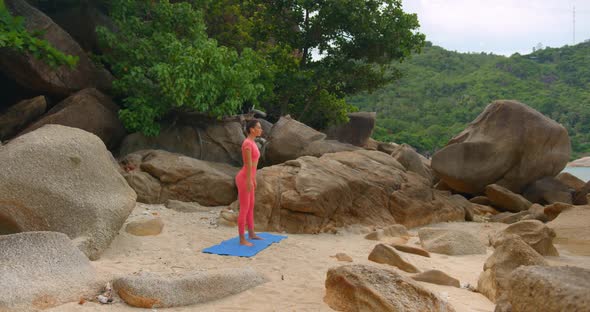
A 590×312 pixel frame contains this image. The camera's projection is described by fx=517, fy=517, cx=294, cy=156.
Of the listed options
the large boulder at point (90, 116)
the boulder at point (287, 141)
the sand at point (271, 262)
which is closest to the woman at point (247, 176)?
the sand at point (271, 262)

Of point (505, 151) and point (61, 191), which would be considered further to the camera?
point (505, 151)

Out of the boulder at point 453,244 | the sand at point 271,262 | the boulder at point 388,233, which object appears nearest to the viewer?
the sand at point 271,262

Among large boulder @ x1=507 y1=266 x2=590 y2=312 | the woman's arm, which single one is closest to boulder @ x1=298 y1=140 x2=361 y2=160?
the woman's arm

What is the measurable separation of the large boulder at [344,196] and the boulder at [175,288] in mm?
4014

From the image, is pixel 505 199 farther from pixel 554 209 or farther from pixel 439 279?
pixel 439 279

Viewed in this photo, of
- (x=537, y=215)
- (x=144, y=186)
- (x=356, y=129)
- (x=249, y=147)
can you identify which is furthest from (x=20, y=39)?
(x=356, y=129)

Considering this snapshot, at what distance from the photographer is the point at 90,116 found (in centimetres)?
1305

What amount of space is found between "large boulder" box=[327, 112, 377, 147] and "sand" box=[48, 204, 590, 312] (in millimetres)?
10038

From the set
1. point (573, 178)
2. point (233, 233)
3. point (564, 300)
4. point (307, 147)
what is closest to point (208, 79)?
point (307, 147)

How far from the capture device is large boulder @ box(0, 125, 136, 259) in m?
6.24

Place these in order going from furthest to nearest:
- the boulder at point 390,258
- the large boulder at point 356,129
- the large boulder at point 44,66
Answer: the large boulder at point 356,129, the large boulder at point 44,66, the boulder at point 390,258

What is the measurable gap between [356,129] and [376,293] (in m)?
15.4

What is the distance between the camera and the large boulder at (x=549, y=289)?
320 centimetres

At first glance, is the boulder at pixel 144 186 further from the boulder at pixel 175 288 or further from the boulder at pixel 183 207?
the boulder at pixel 175 288
